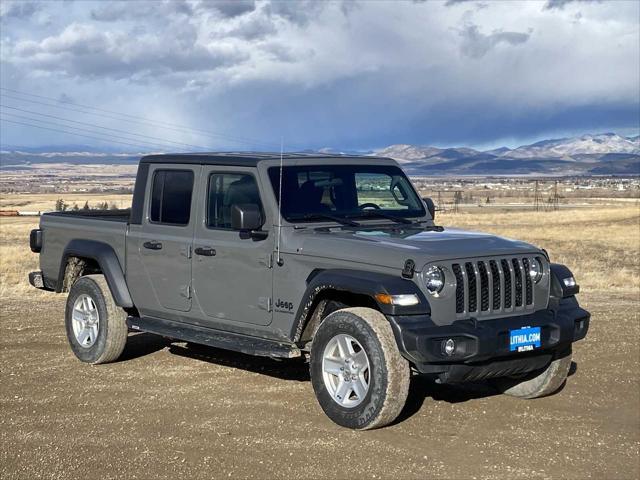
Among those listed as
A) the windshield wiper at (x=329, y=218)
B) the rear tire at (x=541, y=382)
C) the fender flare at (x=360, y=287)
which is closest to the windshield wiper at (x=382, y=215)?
the windshield wiper at (x=329, y=218)

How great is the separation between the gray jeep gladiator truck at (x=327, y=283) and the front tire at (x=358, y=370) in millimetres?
10

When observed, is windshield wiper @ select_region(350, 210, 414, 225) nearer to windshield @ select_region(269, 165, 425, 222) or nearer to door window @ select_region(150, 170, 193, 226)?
windshield @ select_region(269, 165, 425, 222)

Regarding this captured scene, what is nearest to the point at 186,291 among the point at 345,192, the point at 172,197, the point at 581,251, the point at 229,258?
the point at 229,258

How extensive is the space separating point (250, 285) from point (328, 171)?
124cm

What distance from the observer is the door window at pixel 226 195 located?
24.5 feet

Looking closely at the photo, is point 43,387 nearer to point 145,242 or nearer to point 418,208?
point 145,242

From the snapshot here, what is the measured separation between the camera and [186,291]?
25.6 ft

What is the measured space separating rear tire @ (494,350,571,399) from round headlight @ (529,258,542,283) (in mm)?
700

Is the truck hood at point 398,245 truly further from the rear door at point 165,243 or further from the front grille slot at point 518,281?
the rear door at point 165,243

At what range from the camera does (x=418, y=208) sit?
8.10m

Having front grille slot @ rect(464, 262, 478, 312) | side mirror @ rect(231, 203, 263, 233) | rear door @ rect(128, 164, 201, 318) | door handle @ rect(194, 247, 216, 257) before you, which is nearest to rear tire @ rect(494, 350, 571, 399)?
front grille slot @ rect(464, 262, 478, 312)

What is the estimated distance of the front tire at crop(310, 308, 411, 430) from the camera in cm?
617

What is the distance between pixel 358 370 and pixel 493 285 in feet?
3.69

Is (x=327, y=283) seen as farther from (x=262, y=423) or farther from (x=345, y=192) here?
(x=345, y=192)
